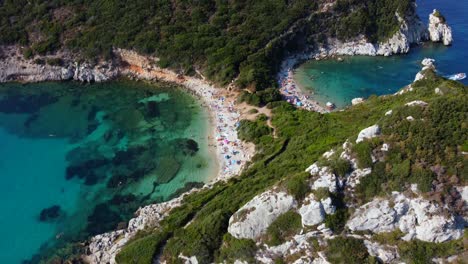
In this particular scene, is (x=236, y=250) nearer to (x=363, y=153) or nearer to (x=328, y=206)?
(x=328, y=206)

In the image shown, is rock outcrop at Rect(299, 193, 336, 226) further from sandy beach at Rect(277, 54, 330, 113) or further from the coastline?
sandy beach at Rect(277, 54, 330, 113)

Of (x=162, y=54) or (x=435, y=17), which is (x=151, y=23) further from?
(x=435, y=17)

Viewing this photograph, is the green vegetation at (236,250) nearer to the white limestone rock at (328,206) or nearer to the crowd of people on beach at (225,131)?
the white limestone rock at (328,206)

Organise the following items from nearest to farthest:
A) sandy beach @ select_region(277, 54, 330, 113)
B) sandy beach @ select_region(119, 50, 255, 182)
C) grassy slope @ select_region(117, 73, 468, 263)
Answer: grassy slope @ select_region(117, 73, 468, 263) < sandy beach @ select_region(119, 50, 255, 182) < sandy beach @ select_region(277, 54, 330, 113)

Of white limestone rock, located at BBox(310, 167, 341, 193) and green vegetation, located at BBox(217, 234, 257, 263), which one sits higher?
white limestone rock, located at BBox(310, 167, 341, 193)

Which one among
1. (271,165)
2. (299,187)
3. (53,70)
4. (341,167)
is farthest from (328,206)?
(53,70)

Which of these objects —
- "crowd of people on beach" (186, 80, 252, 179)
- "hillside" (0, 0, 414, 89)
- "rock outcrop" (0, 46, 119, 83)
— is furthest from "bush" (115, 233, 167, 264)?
"rock outcrop" (0, 46, 119, 83)

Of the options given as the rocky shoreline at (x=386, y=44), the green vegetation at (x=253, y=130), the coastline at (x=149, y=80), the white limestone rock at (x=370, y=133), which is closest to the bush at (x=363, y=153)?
the white limestone rock at (x=370, y=133)
